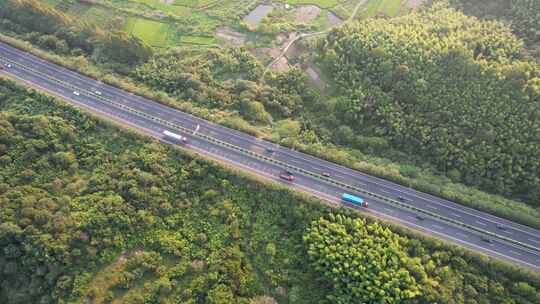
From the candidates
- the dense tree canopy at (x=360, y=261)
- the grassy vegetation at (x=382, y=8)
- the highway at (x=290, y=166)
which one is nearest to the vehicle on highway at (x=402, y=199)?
the highway at (x=290, y=166)

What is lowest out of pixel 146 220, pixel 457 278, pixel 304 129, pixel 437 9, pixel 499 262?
pixel 146 220

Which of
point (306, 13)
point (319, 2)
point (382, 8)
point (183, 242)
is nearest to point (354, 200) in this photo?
point (183, 242)

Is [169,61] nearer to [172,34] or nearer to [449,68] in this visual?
[172,34]

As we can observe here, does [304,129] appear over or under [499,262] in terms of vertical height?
over

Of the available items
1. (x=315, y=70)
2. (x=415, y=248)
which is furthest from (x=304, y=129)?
(x=415, y=248)

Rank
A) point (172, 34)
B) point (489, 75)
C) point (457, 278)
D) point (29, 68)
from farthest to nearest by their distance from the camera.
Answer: point (172, 34), point (29, 68), point (489, 75), point (457, 278)

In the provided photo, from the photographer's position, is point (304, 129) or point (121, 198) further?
point (304, 129)

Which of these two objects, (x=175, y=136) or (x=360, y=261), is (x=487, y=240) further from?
(x=175, y=136)

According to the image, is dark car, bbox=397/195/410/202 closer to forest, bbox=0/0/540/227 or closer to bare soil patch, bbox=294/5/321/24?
forest, bbox=0/0/540/227
